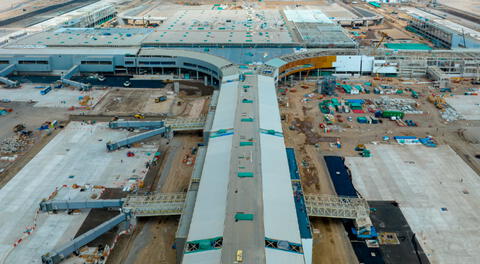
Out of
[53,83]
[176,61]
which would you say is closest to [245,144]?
[176,61]

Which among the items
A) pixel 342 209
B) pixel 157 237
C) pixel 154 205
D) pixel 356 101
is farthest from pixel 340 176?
pixel 356 101

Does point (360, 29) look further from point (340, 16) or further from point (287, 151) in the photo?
point (287, 151)

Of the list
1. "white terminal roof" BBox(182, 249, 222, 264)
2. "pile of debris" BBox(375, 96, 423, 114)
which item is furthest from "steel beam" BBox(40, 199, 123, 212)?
"pile of debris" BBox(375, 96, 423, 114)

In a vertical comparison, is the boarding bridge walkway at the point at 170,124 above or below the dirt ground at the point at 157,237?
above

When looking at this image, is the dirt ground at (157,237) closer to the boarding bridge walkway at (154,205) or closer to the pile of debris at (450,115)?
the boarding bridge walkway at (154,205)

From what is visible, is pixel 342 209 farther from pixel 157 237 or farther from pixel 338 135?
pixel 338 135

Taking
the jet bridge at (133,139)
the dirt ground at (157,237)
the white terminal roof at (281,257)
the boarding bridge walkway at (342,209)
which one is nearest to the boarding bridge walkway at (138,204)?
the dirt ground at (157,237)

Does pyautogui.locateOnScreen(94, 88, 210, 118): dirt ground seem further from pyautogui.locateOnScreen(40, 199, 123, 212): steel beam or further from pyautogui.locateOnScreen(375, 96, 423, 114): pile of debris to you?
pyautogui.locateOnScreen(375, 96, 423, 114): pile of debris
